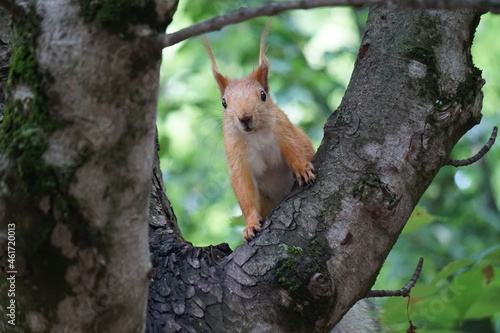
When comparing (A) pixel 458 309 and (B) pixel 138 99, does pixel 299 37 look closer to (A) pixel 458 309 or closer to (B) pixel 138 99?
(A) pixel 458 309

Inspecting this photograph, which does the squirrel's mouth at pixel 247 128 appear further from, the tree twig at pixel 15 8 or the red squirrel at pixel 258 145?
the tree twig at pixel 15 8

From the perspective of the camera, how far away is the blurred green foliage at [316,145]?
2568 mm

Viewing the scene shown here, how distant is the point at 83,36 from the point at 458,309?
179 cm

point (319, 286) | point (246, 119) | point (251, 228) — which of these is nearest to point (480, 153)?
point (319, 286)

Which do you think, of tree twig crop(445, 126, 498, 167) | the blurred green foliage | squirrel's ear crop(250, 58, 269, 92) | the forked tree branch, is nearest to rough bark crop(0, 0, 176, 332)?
the forked tree branch

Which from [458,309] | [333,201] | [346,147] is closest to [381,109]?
[346,147]

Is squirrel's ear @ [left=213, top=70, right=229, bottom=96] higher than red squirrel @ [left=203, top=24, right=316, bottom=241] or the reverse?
higher

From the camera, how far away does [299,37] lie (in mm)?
4688

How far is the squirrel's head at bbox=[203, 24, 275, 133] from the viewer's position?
2920 millimetres

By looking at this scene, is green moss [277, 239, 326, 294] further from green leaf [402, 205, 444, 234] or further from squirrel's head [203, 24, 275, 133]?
squirrel's head [203, 24, 275, 133]

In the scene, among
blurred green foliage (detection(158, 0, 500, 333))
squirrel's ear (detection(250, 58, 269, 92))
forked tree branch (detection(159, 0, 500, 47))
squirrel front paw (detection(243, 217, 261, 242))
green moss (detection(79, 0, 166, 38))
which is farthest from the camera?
squirrel's ear (detection(250, 58, 269, 92))

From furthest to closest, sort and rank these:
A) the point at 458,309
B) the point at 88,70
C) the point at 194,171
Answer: the point at 194,171, the point at 458,309, the point at 88,70

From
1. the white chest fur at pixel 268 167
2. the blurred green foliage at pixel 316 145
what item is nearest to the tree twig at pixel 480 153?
the blurred green foliage at pixel 316 145

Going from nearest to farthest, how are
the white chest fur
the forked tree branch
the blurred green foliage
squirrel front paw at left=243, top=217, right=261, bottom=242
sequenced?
the forked tree branch → squirrel front paw at left=243, top=217, right=261, bottom=242 → the blurred green foliage → the white chest fur
